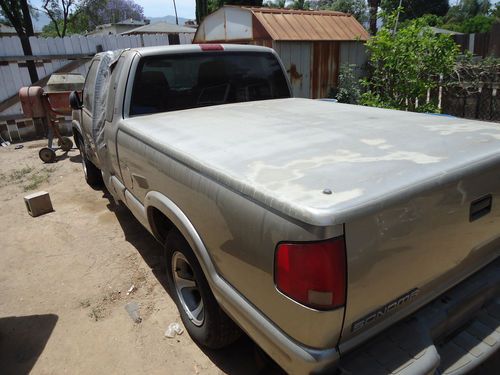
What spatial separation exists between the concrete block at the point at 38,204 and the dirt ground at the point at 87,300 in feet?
0.35

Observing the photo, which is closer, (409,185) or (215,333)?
(409,185)

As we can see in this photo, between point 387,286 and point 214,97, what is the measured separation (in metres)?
2.67

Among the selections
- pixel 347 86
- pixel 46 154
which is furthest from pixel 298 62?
pixel 46 154

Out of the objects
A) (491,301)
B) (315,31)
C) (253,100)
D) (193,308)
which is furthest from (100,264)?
(315,31)

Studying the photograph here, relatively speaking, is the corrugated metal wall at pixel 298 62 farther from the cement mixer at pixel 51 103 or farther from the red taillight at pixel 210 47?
the red taillight at pixel 210 47

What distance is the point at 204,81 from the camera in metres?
3.64

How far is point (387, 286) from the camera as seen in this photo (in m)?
1.53

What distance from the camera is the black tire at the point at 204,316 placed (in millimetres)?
2301

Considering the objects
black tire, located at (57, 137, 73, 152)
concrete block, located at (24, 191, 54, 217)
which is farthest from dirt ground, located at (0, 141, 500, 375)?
black tire, located at (57, 137, 73, 152)

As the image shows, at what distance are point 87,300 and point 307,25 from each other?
331 inches

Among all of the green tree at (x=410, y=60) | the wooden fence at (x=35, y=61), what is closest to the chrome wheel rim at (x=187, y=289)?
the green tree at (x=410, y=60)

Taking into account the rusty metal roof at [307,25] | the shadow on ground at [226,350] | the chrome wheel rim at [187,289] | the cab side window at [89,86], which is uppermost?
the rusty metal roof at [307,25]

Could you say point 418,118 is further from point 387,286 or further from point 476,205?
point 387,286

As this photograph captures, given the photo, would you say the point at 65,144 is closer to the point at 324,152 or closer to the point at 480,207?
the point at 324,152
